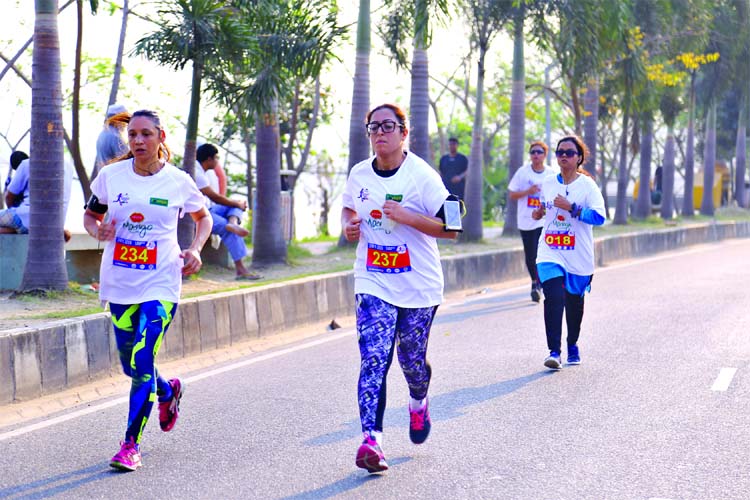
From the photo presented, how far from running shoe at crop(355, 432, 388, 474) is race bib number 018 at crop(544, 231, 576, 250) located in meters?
4.45

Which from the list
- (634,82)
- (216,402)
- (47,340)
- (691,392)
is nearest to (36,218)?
(47,340)

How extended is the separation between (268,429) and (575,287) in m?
3.70

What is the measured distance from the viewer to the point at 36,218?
→ 496 inches

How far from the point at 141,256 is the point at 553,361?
4310mm

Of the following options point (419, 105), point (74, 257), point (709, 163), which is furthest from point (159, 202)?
point (709, 163)

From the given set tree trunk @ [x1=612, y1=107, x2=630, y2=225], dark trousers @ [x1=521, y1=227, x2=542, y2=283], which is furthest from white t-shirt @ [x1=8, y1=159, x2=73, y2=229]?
tree trunk @ [x1=612, y1=107, x2=630, y2=225]

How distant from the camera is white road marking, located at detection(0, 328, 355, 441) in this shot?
8.02 meters

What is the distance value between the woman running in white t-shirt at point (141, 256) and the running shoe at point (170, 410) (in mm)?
407

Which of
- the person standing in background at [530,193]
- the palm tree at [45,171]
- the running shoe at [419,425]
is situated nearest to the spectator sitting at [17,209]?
the palm tree at [45,171]

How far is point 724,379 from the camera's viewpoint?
9.81 m

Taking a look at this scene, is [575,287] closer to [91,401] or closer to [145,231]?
[91,401]

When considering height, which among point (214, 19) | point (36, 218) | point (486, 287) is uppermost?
point (214, 19)

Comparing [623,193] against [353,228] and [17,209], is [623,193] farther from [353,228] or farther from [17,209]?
[353,228]

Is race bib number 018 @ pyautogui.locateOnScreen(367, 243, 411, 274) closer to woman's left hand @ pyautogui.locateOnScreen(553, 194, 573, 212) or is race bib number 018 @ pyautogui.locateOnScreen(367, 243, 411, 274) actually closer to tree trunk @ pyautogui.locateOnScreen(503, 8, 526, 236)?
woman's left hand @ pyautogui.locateOnScreen(553, 194, 573, 212)
